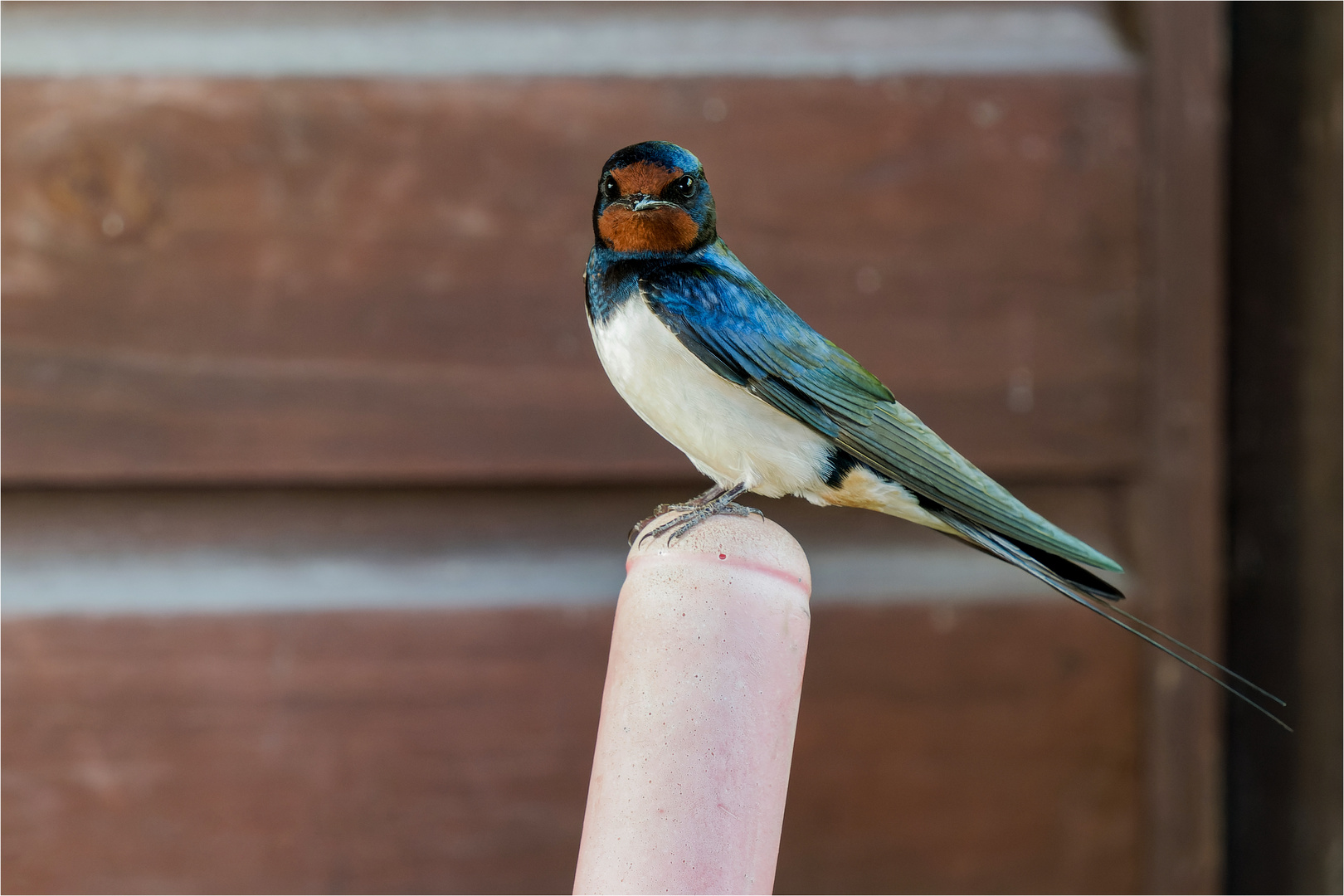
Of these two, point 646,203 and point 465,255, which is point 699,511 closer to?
point 646,203

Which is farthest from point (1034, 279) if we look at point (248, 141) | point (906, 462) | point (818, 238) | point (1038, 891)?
point (248, 141)

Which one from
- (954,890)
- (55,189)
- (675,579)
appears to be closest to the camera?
(675,579)

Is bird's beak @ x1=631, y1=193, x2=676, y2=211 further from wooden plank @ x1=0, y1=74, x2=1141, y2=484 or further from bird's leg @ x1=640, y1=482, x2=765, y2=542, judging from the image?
wooden plank @ x1=0, y1=74, x2=1141, y2=484

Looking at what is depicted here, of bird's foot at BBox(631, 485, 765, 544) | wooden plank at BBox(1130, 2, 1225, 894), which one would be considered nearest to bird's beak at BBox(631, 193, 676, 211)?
bird's foot at BBox(631, 485, 765, 544)

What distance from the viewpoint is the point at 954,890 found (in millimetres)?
970

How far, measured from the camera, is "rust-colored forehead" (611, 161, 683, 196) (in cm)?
50

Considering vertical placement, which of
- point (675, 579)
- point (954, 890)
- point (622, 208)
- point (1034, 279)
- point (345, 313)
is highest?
point (1034, 279)

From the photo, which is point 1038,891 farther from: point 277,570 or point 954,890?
point 277,570

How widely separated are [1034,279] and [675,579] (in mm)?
614

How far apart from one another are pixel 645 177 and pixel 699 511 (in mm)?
181

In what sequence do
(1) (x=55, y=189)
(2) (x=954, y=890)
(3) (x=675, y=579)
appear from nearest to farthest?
(3) (x=675, y=579), (1) (x=55, y=189), (2) (x=954, y=890)

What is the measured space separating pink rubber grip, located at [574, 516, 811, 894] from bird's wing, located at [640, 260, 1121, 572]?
0.11 m

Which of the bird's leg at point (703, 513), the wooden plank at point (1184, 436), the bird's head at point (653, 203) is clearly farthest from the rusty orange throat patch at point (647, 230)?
the wooden plank at point (1184, 436)

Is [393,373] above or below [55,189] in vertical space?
below
